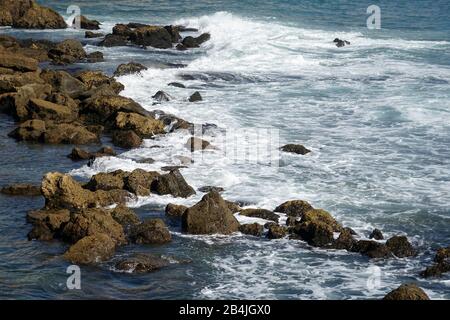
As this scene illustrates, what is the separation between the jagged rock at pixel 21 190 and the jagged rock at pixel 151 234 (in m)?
3.84

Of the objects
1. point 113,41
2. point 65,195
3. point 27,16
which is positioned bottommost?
point 65,195

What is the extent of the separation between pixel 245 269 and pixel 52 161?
9144 millimetres

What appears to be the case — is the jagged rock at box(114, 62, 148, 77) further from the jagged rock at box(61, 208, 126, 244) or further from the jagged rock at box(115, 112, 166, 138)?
the jagged rock at box(61, 208, 126, 244)

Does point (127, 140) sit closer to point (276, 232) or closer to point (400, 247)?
point (276, 232)

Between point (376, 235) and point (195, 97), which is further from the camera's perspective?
point (195, 97)

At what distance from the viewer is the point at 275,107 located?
101 ft

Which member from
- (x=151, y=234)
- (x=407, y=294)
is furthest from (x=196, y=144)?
(x=407, y=294)

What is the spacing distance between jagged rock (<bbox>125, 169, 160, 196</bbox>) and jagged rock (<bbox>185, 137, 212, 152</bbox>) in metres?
3.84

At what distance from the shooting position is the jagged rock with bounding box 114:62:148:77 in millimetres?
34688

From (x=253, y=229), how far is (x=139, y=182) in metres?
3.90

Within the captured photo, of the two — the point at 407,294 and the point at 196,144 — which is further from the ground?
the point at 407,294

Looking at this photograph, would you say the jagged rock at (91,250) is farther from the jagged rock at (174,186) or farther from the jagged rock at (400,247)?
the jagged rock at (400,247)

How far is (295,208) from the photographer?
19609 mm
